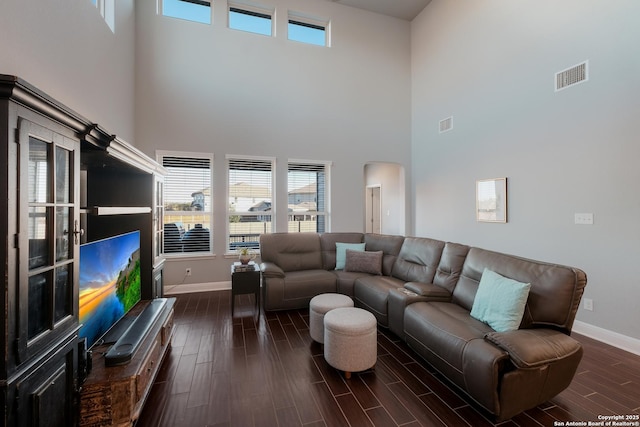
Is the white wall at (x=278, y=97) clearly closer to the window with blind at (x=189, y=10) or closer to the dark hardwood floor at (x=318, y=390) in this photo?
the window with blind at (x=189, y=10)

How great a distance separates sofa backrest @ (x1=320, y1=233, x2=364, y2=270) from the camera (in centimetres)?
436

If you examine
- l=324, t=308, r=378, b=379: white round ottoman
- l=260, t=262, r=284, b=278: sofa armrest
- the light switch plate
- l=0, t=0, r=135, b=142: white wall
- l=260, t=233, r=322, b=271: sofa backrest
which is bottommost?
l=324, t=308, r=378, b=379: white round ottoman

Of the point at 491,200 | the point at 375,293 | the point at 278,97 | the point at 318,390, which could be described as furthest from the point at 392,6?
the point at 318,390

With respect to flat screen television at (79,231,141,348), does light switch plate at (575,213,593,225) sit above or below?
above

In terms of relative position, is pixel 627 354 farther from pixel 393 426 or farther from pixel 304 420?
pixel 304 420

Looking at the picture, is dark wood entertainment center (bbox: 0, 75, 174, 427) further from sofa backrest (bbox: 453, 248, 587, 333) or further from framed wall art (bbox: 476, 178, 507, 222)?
framed wall art (bbox: 476, 178, 507, 222)

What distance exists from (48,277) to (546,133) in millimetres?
4954

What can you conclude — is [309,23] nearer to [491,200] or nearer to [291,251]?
[291,251]

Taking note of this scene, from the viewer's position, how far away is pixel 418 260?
3404 millimetres

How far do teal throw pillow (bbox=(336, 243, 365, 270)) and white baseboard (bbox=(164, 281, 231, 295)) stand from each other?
6.80 feet

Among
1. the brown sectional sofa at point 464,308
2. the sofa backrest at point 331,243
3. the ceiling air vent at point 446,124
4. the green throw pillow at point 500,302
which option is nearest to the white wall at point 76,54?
the brown sectional sofa at point 464,308

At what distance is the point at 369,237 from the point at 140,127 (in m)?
4.18

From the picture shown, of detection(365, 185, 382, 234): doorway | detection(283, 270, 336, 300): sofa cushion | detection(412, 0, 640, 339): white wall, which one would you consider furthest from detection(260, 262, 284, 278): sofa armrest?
detection(365, 185, 382, 234): doorway

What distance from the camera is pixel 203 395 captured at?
2033 millimetres
